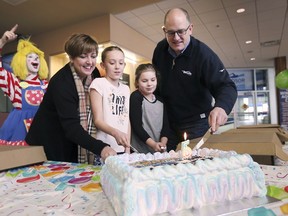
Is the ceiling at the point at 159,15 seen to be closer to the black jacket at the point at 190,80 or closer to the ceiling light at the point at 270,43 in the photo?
the ceiling light at the point at 270,43

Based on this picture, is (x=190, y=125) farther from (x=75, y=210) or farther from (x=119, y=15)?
(x=119, y=15)

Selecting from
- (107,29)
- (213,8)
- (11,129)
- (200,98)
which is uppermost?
(213,8)

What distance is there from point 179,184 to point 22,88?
1714 mm

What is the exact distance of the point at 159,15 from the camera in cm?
421

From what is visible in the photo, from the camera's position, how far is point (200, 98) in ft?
4.67

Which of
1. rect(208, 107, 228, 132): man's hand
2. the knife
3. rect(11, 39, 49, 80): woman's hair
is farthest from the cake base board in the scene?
rect(11, 39, 49, 80): woman's hair

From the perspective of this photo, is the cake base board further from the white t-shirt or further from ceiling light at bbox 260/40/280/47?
ceiling light at bbox 260/40/280/47

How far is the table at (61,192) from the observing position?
53cm

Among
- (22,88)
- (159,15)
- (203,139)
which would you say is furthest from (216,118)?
(159,15)

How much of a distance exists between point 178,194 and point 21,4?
3.90 meters

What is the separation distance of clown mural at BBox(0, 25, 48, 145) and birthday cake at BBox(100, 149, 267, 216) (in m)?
1.45

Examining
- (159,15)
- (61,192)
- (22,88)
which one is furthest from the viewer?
(159,15)

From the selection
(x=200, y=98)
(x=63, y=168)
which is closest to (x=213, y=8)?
(x=200, y=98)

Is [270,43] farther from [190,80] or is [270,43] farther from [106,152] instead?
[106,152]
